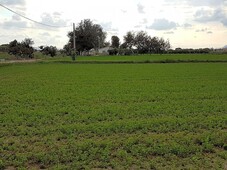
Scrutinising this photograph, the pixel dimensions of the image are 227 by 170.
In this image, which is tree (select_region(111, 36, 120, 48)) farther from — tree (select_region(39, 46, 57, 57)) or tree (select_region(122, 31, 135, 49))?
tree (select_region(39, 46, 57, 57))

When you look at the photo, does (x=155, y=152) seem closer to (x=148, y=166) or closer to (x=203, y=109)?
(x=148, y=166)

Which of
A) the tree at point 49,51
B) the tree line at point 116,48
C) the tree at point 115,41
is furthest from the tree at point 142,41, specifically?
the tree at point 49,51

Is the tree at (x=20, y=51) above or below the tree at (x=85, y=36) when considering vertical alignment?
below

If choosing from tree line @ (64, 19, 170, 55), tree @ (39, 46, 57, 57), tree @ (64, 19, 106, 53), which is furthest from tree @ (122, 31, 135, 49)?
tree @ (39, 46, 57, 57)

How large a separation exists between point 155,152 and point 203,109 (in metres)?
5.12

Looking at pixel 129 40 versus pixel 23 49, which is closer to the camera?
pixel 23 49

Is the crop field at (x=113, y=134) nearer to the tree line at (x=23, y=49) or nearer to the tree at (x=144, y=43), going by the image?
the tree line at (x=23, y=49)

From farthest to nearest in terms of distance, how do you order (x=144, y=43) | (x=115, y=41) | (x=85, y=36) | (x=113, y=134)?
(x=115, y=41), (x=144, y=43), (x=85, y=36), (x=113, y=134)

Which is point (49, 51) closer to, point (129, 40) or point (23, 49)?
point (23, 49)

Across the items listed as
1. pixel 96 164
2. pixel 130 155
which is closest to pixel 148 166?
pixel 130 155

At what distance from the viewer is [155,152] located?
635 cm

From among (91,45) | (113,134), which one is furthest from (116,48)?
(113,134)

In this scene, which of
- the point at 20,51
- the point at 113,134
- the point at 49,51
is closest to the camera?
the point at 113,134

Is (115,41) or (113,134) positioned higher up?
(115,41)
